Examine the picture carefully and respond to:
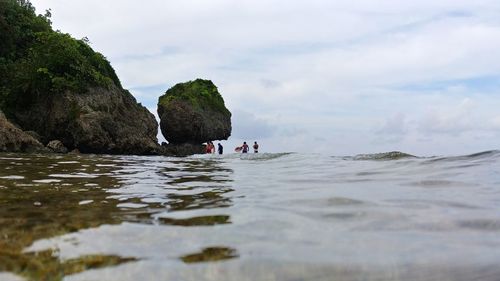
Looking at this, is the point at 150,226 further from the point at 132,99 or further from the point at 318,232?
the point at 132,99

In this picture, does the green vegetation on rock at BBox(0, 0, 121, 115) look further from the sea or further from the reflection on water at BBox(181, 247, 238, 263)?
the reflection on water at BBox(181, 247, 238, 263)

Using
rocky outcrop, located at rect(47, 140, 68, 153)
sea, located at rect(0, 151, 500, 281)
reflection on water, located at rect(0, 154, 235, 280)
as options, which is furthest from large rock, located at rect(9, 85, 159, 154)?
sea, located at rect(0, 151, 500, 281)

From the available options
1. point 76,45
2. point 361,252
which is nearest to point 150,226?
point 361,252

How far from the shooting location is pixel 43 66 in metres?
26.4

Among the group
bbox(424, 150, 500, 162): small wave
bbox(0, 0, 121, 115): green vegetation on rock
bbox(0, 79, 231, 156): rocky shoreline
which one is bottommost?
bbox(424, 150, 500, 162): small wave

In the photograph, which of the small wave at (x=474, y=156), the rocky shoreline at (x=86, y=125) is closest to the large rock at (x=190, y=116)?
the rocky shoreline at (x=86, y=125)

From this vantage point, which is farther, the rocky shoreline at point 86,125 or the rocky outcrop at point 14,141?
the rocky shoreline at point 86,125

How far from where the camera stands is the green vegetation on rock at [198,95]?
129 feet

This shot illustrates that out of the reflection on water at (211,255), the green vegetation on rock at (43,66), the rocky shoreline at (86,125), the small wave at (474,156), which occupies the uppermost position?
the green vegetation on rock at (43,66)

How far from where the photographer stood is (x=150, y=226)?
2766 millimetres

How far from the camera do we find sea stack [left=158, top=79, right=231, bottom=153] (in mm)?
38250

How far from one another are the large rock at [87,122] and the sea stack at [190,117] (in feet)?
30.8

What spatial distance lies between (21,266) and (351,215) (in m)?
2.18

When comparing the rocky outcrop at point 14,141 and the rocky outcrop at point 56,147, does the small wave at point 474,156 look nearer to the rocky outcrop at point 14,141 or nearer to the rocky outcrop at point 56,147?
the rocky outcrop at point 14,141
